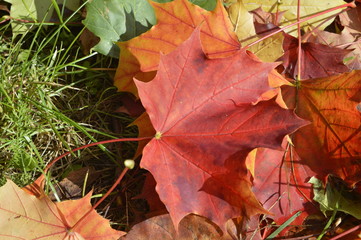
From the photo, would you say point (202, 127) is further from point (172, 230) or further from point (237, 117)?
point (172, 230)

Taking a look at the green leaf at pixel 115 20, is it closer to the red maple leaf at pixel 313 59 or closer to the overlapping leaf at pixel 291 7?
the overlapping leaf at pixel 291 7

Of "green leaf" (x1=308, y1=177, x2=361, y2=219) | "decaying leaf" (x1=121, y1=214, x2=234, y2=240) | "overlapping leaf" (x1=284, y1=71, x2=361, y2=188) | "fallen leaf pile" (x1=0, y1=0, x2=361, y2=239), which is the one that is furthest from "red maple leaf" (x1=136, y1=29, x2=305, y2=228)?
"green leaf" (x1=308, y1=177, x2=361, y2=219)

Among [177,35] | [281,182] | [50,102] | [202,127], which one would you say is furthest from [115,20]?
[281,182]

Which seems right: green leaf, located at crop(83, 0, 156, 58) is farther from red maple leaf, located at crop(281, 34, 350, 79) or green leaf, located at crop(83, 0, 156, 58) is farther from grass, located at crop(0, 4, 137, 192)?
red maple leaf, located at crop(281, 34, 350, 79)

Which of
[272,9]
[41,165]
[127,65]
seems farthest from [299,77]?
[41,165]

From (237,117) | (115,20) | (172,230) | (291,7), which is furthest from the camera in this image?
(291,7)

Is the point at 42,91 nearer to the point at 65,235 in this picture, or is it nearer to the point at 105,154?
the point at 105,154

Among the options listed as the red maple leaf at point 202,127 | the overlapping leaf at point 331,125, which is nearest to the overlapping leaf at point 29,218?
the red maple leaf at point 202,127

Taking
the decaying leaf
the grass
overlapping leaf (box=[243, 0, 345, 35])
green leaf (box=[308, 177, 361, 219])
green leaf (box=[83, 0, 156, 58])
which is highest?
green leaf (box=[83, 0, 156, 58])
